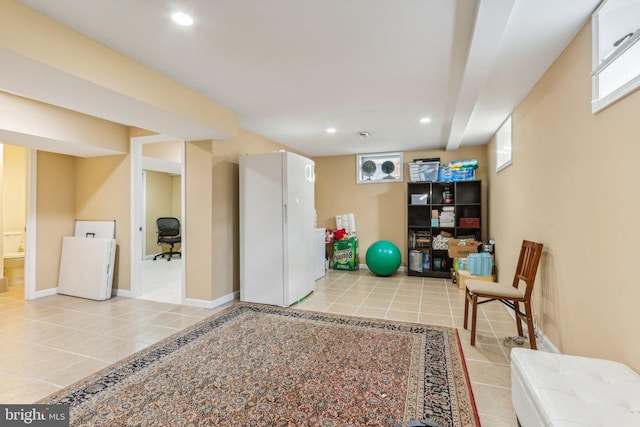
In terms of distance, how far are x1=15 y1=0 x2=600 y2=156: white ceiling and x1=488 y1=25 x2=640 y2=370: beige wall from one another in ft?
1.22

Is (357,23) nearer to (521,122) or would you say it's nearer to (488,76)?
(488,76)

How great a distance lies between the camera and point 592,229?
187 cm

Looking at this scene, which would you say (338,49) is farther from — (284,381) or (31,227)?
(31,227)

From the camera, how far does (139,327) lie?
123 inches

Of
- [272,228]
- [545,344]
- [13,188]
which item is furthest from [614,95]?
[13,188]

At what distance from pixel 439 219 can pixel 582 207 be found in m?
3.48

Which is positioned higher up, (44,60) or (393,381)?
(44,60)

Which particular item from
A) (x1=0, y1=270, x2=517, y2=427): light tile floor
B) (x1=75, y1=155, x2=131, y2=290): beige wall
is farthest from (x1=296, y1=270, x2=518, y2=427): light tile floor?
(x1=75, y1=155, x2=131, y2=290): beige wall

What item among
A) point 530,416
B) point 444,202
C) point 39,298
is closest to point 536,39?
point 530,416

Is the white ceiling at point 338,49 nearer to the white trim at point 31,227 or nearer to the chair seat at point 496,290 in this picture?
the chair seat at point 496,290

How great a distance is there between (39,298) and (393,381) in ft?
16.1

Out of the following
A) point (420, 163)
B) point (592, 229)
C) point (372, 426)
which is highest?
point (420, 163)

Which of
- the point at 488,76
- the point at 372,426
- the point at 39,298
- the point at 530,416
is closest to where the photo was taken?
the point at 530,416

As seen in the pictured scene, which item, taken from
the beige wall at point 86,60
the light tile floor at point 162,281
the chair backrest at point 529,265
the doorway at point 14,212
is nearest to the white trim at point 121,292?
the light tile floor at point 162,281
